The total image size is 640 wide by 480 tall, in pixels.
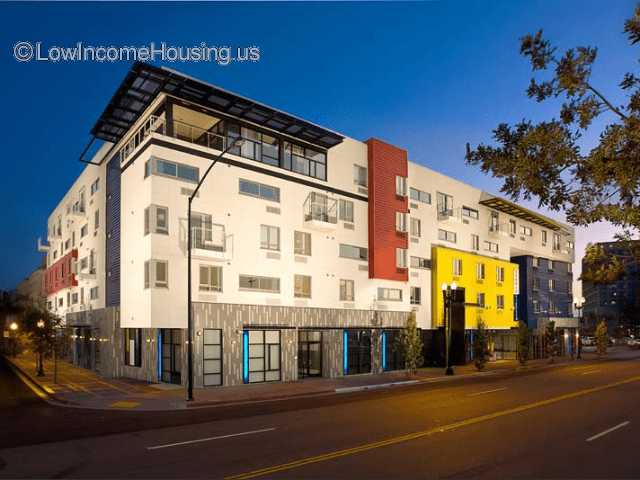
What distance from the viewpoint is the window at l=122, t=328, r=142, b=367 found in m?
33.4

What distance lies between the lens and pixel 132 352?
1348 inches

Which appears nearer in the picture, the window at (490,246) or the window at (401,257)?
the window at (401,257)

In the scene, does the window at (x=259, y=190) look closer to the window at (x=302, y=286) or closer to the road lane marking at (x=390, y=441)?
the window at (x=302, y=286)

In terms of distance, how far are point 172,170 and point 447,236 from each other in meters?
26.6

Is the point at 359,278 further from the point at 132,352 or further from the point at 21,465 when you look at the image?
the point at 21,465

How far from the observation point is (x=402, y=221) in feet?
134

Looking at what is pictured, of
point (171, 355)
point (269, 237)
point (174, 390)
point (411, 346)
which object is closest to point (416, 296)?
point (411, 346)

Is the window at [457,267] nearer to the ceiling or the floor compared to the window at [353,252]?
nearer to the floor

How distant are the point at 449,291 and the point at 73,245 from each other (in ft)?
111

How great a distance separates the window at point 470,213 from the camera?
161ft

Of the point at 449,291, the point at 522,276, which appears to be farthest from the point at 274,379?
the point at 522,276

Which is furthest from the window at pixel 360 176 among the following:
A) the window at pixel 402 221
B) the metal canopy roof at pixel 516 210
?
the metal canopy roof at pixel 516 210

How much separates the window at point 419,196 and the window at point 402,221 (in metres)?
2.65

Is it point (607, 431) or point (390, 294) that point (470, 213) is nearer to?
point (390, 294)
